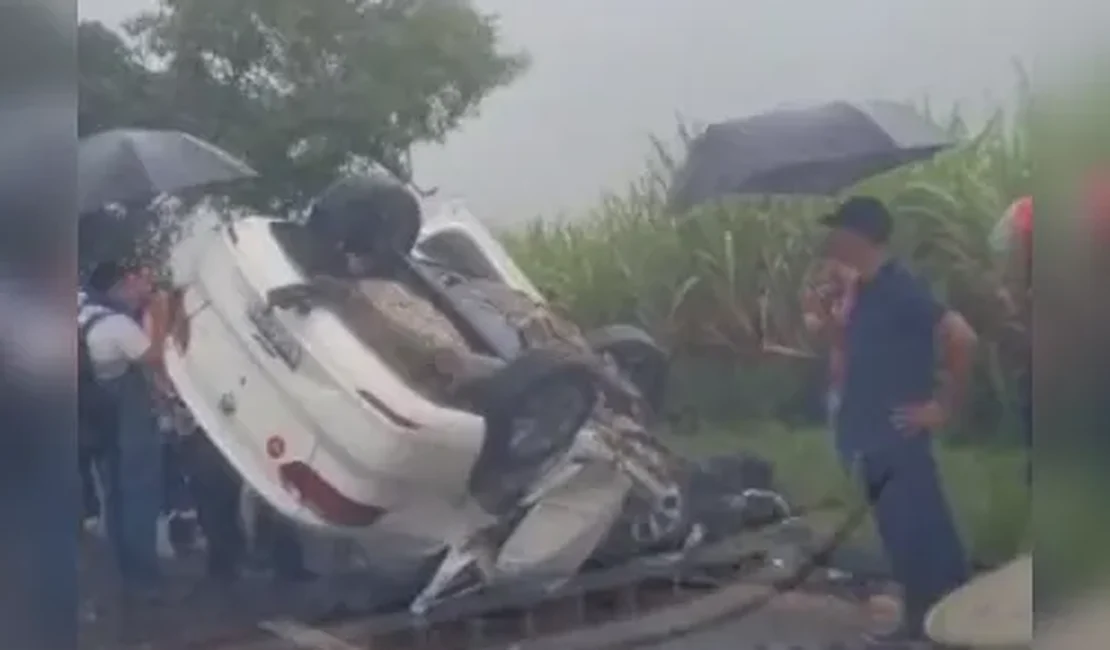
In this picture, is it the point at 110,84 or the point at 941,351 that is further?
the point at 941,351

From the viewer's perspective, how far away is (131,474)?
91.5 inches

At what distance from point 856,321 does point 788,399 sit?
0.57ft

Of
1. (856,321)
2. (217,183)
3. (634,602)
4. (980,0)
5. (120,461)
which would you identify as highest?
(980,0)

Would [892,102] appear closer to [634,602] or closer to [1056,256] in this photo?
[1056,256]

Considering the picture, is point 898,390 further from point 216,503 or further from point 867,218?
point 216,503

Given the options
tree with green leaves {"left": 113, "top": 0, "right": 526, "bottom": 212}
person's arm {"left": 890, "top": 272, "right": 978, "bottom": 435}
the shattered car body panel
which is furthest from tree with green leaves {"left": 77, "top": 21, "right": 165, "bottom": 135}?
person's arm {"left": 890, "top": 272, "right": 978, "bottom": 435}

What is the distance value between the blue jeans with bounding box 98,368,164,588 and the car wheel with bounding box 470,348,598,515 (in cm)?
51

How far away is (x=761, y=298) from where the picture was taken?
2389 millimetres

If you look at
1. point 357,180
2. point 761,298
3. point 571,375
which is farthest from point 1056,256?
point 357,180

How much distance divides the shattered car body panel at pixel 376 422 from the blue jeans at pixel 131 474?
0.24 feet

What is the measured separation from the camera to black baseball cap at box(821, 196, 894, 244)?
7.89 ft

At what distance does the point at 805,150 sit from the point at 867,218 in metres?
0.16

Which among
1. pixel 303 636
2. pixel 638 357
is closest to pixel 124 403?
pixel 303 636

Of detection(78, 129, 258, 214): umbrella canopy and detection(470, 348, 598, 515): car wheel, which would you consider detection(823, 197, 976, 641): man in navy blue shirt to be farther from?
detection(78, 129, 258, 214): umbrella canopy
